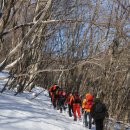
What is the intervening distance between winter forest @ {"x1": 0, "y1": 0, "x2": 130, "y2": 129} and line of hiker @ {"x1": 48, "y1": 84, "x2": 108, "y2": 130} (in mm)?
1136

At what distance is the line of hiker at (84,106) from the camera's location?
556 inches

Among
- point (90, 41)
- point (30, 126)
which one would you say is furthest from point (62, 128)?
point (90, 41)

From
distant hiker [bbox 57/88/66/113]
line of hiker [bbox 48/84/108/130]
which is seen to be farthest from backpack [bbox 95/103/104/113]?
distant hiker [bbox 57/88/66/113]

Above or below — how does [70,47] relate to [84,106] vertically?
above

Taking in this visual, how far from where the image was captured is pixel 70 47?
28.9 meters

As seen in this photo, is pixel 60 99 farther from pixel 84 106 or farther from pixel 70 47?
pixel 70 47

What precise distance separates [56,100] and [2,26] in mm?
10327

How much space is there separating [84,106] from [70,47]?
44.2ft

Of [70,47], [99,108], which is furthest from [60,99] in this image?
[70,47]

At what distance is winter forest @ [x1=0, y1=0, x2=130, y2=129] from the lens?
11095 mm

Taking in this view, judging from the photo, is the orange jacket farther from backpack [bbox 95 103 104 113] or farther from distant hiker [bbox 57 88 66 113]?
distant hiker [bbox 57 88 66 113]

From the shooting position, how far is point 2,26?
9.89 meters

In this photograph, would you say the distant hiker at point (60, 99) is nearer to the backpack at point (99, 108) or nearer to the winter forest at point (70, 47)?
the winter forest at point (70, 47)

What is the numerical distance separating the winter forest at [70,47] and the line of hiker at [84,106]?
44.7 inches
